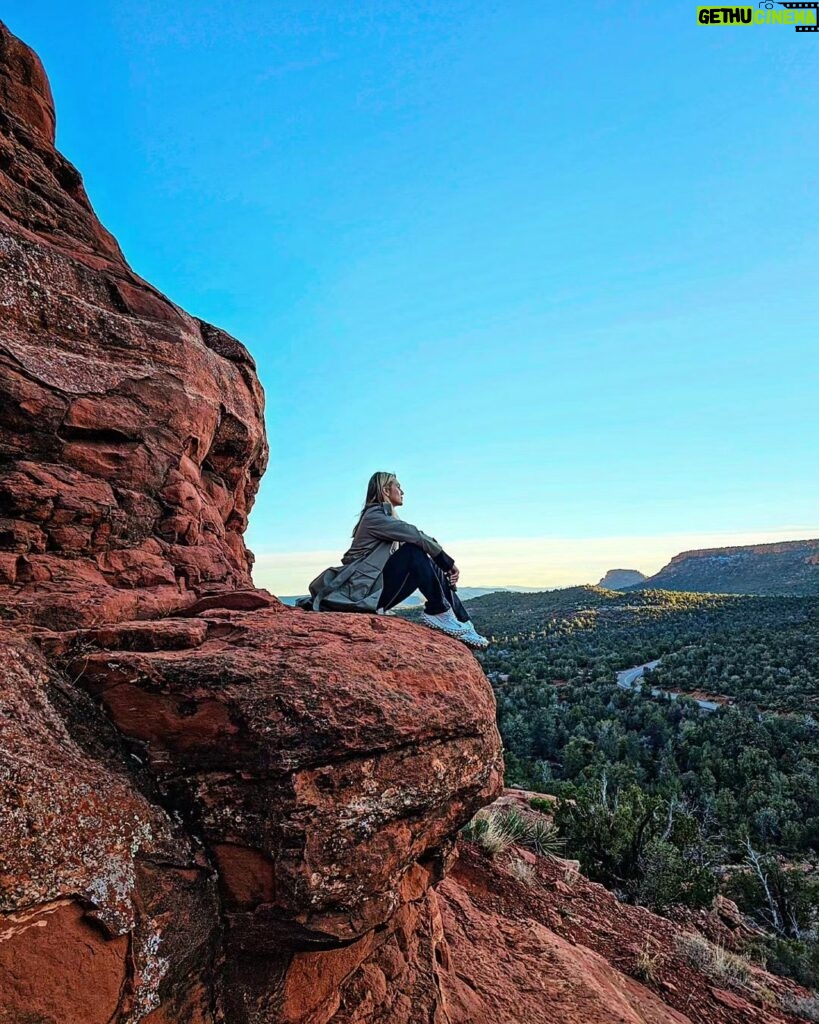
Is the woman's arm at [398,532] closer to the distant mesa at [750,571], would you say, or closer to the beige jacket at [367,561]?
the beige jacket at [367,561]

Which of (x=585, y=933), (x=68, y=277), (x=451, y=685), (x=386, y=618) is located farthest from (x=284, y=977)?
(x=68, y=277)

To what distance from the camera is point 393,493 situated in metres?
6.16

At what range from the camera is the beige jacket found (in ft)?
18.8

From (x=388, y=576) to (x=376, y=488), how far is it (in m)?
0.98

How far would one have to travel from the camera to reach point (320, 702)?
3486 mm

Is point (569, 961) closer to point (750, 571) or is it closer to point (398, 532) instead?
point (398, 532)

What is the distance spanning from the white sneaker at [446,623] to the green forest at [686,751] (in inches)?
297

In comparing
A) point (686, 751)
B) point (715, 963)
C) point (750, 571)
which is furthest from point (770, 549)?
point (715, 963)

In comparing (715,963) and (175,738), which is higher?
(175,738)

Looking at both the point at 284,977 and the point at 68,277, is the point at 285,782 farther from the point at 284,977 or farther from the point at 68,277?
the point at 68,277

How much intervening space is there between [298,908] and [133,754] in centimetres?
133

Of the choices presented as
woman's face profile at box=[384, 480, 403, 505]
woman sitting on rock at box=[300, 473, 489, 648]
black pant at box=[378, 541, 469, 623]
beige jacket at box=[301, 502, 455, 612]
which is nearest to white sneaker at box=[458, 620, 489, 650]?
woman sitting on rock at box=[300, 473, 489, 648]

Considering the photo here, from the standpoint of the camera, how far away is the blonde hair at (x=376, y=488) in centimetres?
612

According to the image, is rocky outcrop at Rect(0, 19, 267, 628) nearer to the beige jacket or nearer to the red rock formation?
the beige jacket
